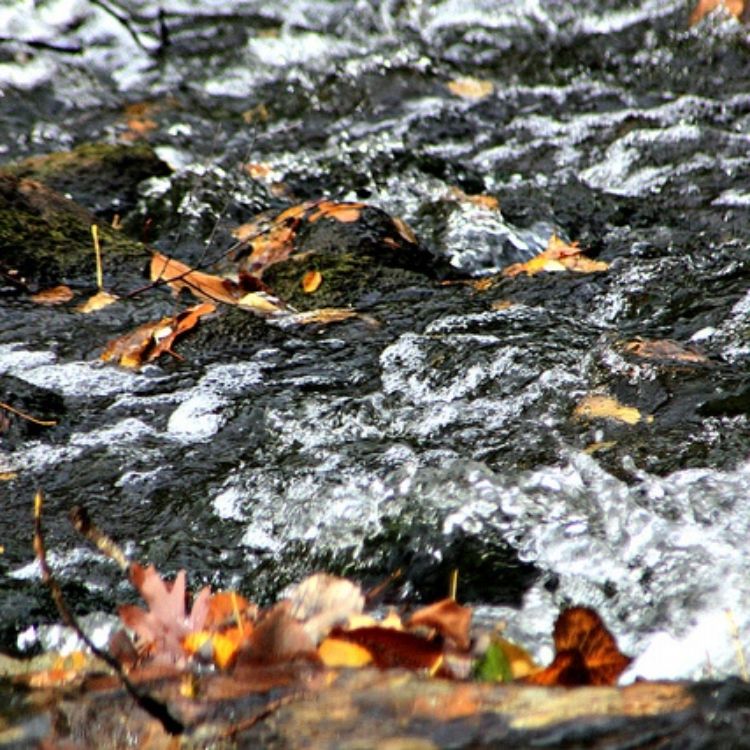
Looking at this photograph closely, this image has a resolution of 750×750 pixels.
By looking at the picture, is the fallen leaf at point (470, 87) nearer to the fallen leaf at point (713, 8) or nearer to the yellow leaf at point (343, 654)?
the fallen leaf at point (713, 8)

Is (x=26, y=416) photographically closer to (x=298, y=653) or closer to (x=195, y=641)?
(x=195, y=641)

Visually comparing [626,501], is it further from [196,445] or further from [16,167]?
[16,167]

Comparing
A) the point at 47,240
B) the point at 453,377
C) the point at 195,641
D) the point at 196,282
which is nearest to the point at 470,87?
the point at 196,282

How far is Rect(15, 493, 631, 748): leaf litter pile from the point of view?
1436mm

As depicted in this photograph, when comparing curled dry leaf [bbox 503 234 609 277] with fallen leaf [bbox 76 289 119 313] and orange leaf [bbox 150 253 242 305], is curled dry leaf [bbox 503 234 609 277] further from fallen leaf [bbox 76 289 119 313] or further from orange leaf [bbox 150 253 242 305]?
fallen leaf [bbox 76 289 119 313]

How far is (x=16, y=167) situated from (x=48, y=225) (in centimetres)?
147

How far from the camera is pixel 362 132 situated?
6.67m

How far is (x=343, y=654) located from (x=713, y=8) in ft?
24.5

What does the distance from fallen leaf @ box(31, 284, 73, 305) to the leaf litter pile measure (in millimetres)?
2334

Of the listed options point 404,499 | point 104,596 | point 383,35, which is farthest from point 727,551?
point 383,35

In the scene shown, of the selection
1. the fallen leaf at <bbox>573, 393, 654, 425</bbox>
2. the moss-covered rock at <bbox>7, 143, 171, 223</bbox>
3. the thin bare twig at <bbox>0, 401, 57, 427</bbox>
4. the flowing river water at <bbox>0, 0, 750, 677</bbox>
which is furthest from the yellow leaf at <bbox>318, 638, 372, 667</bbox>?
the moss-covered rock at <bbox>7, 143, 171, 223</bbox>

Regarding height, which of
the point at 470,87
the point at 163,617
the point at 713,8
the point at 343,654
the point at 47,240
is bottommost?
the point at 163,617

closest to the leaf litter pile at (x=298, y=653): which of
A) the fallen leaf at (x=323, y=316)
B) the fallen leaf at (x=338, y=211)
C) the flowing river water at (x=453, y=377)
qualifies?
the flowing river water at (x=453, y=377)

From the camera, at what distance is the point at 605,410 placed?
113 inches
